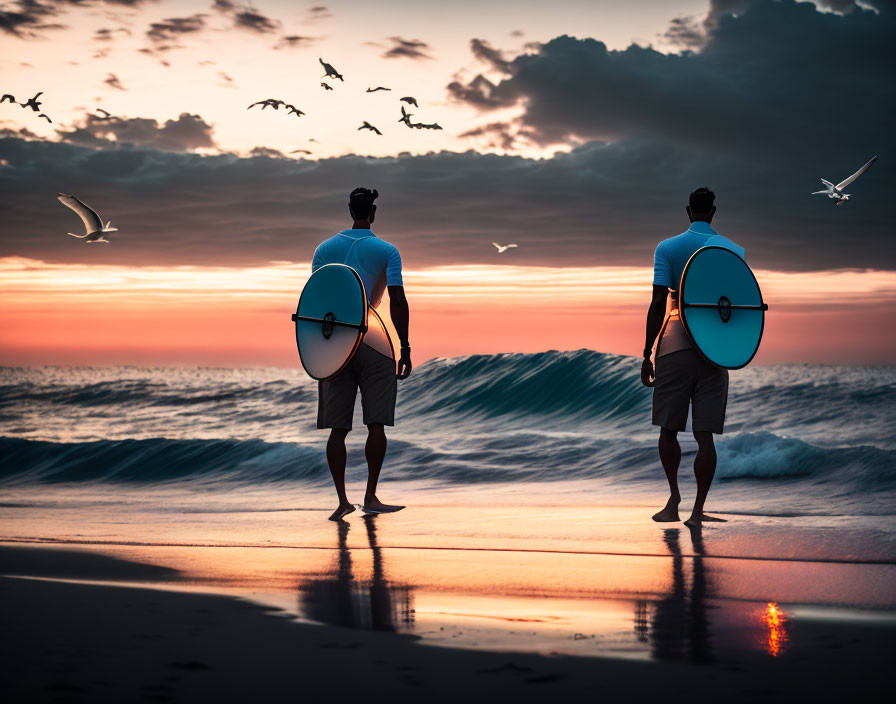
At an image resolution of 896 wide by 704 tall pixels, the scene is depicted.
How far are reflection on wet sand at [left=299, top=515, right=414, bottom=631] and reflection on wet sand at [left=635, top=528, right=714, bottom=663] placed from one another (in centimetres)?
79

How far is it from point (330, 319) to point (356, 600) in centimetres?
255

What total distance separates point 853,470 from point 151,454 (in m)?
8.31

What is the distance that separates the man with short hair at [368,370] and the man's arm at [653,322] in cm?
142

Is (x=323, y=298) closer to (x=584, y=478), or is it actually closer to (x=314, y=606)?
(x=314, y=606)

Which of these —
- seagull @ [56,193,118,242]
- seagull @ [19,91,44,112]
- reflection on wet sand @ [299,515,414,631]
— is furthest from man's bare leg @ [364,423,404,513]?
seagull @ [19,91,44,112]

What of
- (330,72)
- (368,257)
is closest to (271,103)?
(330,72)

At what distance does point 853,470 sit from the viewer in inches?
275

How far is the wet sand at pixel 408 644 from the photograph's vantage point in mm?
2307

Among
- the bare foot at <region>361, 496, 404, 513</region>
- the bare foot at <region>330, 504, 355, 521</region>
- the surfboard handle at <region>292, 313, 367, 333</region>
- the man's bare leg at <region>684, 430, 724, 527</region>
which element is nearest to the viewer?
the man's bare leg at <region>684, 430, 724, 527</region>

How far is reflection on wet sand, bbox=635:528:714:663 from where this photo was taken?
2615 mm

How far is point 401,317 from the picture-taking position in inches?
221

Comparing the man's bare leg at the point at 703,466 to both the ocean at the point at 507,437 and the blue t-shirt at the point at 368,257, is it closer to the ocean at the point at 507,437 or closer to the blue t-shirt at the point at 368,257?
the ocean at the point at 507,437

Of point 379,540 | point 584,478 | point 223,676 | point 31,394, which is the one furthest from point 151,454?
point 31,394

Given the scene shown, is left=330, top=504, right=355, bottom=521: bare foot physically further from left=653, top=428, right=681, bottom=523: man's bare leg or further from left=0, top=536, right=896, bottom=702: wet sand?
left=653, top=428, right=681, bottom=523: man's bare leg
